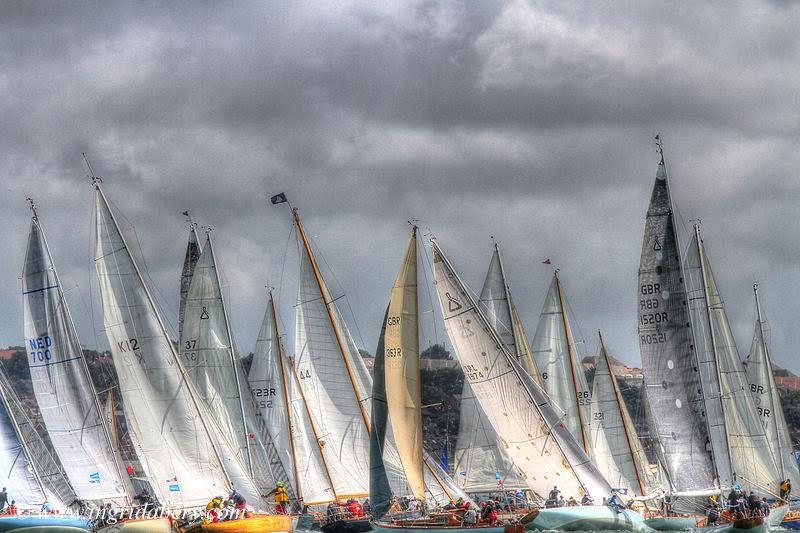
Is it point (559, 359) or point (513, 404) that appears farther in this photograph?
point (559, 359)

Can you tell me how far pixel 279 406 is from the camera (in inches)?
2566

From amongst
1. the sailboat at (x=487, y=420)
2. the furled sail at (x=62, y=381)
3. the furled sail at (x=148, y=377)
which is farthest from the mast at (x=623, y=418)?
the furled sail at (x=62, y=381)

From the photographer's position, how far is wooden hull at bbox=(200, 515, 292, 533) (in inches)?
1736

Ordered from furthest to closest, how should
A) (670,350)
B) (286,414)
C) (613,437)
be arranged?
(613,437) < (286,414) < (670,350)

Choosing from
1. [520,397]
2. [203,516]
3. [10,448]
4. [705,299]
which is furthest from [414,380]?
[10,448]

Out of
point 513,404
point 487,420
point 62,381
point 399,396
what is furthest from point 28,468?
point 487,420

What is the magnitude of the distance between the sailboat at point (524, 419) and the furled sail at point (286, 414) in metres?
12.7

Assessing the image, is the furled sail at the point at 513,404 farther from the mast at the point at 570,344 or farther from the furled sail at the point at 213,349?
the mast at the point at 570,344

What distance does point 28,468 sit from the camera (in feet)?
172

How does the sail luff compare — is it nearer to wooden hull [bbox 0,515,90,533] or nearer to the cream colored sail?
the cream colored sail

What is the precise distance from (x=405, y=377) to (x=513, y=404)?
4.28m

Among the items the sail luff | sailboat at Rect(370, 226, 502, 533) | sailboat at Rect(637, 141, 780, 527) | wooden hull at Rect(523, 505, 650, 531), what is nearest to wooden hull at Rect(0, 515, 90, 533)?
sailboat at Rect(370, 226, 502, 533)

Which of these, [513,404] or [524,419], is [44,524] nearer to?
[513,404]

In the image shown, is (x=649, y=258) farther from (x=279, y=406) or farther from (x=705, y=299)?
(x=279, y=406)
